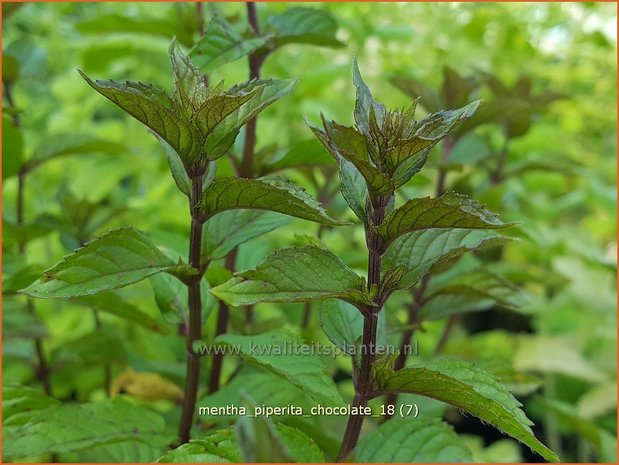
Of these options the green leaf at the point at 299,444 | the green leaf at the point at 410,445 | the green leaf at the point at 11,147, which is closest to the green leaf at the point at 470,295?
the green leaf at the point at 410,445

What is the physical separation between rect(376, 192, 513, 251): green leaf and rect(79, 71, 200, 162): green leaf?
0.54ft

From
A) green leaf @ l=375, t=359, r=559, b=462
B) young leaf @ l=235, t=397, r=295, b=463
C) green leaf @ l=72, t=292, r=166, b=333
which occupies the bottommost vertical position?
young leaf @ l=235, t=397, r=295, b=463

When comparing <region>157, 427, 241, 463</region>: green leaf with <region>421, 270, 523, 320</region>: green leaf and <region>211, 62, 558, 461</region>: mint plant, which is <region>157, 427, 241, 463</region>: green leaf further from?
<region>421, 270, 523, 320</region>: green leaf

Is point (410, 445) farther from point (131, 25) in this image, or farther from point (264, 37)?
point (131, 25)

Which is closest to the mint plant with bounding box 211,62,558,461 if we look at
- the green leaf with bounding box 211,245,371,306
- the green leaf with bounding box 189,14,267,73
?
the green leaf with bounding box 211,245,371,306

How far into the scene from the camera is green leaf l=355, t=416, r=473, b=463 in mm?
593

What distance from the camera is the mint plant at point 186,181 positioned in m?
0.49

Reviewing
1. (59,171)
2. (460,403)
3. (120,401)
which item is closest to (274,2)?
(59,171)

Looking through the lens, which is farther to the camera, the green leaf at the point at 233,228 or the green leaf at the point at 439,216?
the green leaf at the point at 233,228

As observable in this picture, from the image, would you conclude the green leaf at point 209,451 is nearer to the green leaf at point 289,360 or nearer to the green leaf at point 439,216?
the green leaf at point 289,360

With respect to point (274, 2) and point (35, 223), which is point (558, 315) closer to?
point (274, 2)

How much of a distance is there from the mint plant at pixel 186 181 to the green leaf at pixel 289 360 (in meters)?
0.08

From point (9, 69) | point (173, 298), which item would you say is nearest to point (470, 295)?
point (173, 298)

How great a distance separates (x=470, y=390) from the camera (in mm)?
467
